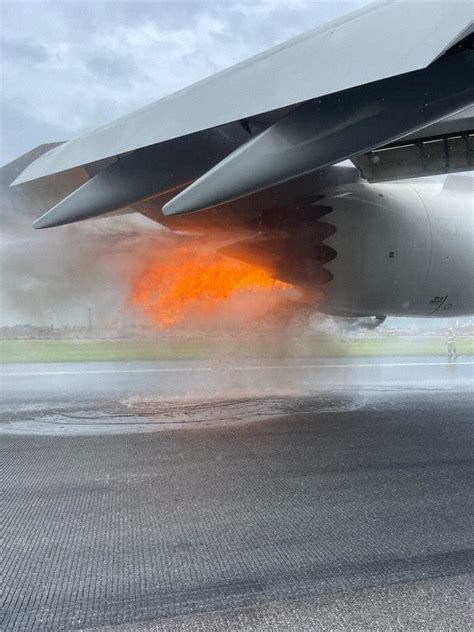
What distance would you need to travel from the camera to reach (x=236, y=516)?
380 centimetres

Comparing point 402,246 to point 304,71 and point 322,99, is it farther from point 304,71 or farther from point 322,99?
point 304,71

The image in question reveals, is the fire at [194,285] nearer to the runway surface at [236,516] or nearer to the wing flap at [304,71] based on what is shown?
the runway surface at [236,516]

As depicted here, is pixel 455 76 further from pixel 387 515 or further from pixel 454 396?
pixel 454 396

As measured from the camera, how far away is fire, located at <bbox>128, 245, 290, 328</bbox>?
409 inches

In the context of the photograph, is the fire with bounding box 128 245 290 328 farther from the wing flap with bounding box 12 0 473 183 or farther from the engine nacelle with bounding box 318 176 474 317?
the wing flap with bounding box 12 0 473 183

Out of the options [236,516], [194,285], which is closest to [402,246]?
[194,285]

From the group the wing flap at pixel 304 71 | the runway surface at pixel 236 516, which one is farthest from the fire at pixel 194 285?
the wing flap at pixel 304 71

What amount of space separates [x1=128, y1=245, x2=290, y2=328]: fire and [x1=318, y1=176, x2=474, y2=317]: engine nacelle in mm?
2162

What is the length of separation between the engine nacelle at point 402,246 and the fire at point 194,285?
2162mm

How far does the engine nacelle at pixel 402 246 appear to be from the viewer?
26.0 ft

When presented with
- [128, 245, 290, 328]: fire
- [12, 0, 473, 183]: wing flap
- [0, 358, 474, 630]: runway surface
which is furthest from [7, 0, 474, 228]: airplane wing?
[128, 245, 290, 328]: fire

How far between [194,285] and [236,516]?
764 centimetres

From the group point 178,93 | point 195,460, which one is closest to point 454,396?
point 195,460

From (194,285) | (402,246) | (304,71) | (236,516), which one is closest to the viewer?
(304,71)
